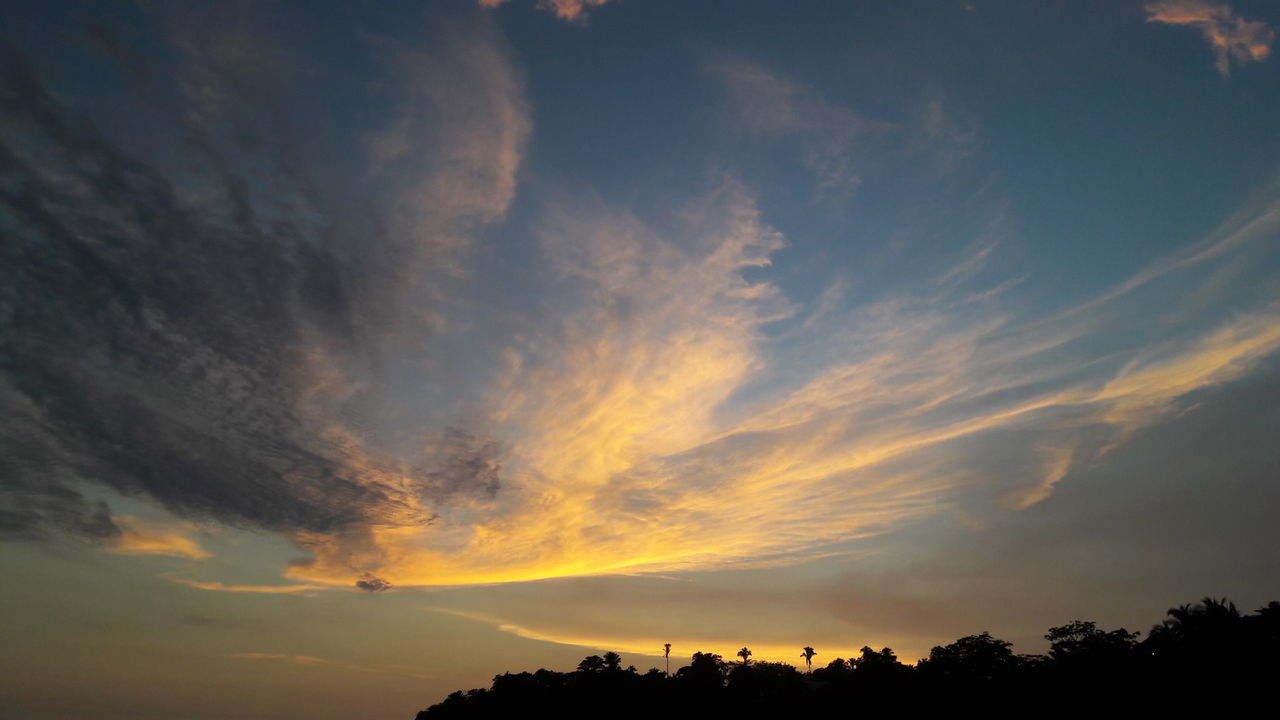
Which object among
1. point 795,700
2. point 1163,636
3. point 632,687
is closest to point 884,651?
point 795,700

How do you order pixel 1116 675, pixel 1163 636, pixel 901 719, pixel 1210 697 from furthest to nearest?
pixel 901 719
pixel 1163 636
pixel 1116 675
pixel 1210 697

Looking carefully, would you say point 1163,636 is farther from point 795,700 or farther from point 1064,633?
point 795,700

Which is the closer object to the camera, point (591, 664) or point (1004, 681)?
point (1004, 681)

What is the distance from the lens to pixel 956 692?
6688cm

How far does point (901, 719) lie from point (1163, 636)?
86.7 feet

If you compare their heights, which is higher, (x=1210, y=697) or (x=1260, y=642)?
(x=1260, y=642)

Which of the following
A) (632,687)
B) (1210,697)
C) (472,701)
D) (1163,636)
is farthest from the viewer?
(472,701)

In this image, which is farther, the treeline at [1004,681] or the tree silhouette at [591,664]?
the tree silhouette at [591,664]

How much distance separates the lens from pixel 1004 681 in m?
63.9

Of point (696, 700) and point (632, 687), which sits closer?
point (696, 700)

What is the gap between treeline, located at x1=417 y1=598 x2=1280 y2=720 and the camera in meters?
46.8

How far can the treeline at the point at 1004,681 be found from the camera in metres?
46.8

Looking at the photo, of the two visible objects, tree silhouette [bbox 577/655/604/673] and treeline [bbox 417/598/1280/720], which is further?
tree silhouette [bbox 577/655/604/673]

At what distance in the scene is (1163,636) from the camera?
57062 millimetres
